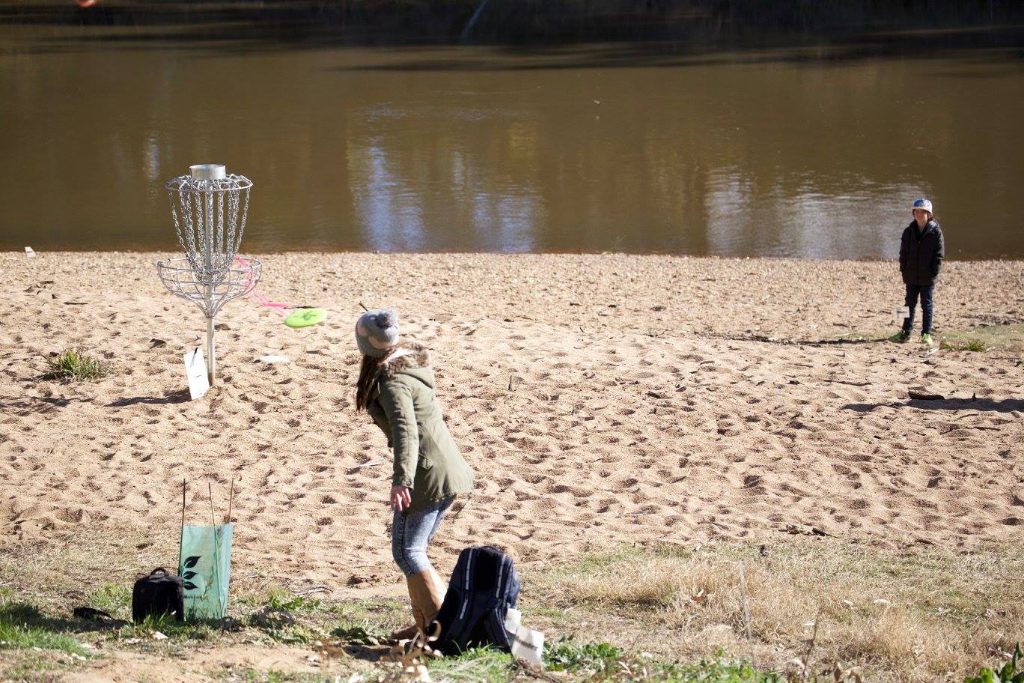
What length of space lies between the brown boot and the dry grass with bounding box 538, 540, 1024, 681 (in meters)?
0.84

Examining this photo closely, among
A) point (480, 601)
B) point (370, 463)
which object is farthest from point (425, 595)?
point (370, 463)

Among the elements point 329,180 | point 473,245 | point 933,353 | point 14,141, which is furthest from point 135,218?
point 933,353

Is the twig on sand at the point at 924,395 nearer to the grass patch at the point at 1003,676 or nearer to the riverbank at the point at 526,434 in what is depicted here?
the riverbank at the point at 526,434

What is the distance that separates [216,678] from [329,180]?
1827 centimetres

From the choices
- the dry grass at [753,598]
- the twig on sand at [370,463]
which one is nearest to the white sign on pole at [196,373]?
the twig on sand at [370,463]

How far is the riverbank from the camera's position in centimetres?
650

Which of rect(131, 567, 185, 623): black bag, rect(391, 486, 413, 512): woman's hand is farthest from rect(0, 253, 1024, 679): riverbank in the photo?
rect(391, 486, 413, 512): woman's hand

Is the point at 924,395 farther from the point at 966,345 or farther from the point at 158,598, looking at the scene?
the point at 158,598

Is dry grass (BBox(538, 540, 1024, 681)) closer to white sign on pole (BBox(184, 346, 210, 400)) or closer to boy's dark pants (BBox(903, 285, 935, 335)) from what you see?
white sign on pole (BBox(184, 346, 210, 400))

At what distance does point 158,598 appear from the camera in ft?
15.9

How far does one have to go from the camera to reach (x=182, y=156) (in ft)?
79.2

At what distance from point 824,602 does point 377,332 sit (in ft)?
7.35

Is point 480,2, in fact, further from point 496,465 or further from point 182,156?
point 496,465

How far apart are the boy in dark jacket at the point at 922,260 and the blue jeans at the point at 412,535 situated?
7.20 m
